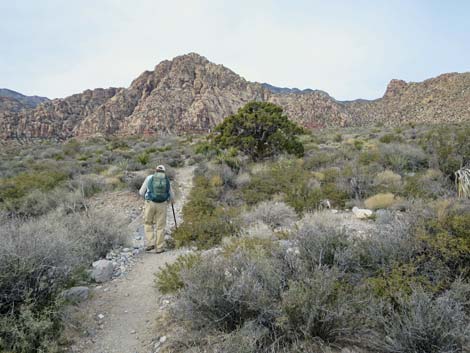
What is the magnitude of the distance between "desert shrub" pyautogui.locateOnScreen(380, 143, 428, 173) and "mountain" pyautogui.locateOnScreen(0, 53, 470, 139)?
3058cm

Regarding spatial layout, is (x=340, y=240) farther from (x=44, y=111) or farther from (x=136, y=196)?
A: (x=44, y=111)

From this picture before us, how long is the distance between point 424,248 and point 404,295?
2.92ft

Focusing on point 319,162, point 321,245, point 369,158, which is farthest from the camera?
point 319,162

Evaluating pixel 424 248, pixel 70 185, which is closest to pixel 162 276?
pixel 424 248

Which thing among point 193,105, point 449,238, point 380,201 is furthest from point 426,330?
point 193,105

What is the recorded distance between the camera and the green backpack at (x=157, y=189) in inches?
234

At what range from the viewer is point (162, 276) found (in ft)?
13.3

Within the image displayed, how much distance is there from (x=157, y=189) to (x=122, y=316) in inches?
110

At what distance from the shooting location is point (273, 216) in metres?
6.71

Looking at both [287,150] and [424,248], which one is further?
[287,150]

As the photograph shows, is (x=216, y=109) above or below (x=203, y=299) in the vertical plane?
above

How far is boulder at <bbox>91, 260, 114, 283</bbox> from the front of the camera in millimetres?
4507

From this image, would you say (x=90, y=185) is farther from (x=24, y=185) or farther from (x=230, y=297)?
(x=230, y=297)

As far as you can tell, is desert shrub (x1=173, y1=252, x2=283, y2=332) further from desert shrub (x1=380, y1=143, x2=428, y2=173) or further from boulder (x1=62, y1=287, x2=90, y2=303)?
desert shrub (x1=380, y1=143, x2=428, y2=173)
